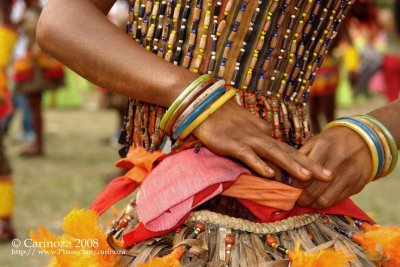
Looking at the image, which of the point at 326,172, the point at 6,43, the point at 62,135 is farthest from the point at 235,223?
the point at 62,135

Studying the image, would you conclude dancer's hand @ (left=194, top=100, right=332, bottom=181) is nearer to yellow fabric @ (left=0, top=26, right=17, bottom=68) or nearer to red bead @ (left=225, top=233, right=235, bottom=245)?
red bead @ (left=225, top=233, right=235, bottom=245)

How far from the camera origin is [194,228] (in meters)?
1.65

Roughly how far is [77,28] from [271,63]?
473 millimetres

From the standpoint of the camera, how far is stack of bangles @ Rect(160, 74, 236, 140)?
4.93 feet

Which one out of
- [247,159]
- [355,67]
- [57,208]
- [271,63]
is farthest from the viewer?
[355,67]

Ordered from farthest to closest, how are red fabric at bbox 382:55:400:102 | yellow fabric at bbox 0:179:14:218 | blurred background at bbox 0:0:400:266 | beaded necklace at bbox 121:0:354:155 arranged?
1. red fabric at bbox 382:55:400:102
2. blurred background at bbox 0:0:400:266
3. yellow fabric at bbox 0:179:14:218
4. beaded necklace at bbox 121:0:354:155

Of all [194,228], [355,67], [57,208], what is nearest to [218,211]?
[194,228]

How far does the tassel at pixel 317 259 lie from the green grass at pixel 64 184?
Result: 3.39 meters

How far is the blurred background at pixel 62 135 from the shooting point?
240 inches

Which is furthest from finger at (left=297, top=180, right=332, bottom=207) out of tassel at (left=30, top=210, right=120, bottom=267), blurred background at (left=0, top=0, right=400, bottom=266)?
blurred background at (left=0, top=0, right=400, bottom=266)

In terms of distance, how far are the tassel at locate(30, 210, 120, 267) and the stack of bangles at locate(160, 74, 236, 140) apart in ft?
1.23

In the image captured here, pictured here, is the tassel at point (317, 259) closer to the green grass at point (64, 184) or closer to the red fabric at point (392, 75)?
the green grass at point (64, 184)

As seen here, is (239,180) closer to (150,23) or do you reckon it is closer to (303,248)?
(303,248)

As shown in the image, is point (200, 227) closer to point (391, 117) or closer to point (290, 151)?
point (290, 151)
